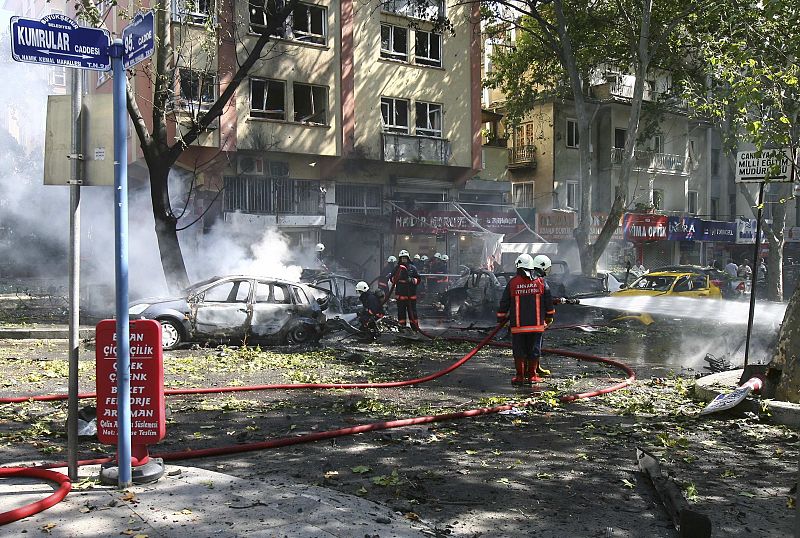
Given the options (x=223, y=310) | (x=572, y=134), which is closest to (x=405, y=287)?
(x=223, y=310)

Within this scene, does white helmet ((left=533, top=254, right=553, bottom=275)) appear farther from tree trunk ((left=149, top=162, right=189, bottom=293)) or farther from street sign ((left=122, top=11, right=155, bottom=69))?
tree trunk ((left=149, top=162, right=189, bottom=293))

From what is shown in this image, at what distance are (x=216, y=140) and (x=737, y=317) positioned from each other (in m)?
16.4

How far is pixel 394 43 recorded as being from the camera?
2922cm

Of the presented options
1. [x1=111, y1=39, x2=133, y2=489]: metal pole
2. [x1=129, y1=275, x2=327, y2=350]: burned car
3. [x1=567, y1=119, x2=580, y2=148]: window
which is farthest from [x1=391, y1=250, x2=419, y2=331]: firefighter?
[x1=567, y1=119, x2=580, y2=148]: window

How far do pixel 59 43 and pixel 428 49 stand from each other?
26.9m

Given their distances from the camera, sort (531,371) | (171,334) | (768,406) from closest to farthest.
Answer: (768,406) < (531,371) < (171,334)

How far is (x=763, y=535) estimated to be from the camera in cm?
454

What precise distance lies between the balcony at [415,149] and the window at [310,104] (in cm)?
252

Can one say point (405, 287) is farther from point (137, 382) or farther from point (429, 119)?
point (429, 119)

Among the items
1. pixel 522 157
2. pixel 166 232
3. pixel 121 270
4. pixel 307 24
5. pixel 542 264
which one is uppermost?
pixel 307 24

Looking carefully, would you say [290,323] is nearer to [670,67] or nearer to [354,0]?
[354,0]

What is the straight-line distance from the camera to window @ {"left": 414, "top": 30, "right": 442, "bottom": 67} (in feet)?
97.6

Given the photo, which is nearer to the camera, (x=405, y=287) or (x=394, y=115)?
(x=405, y=287)

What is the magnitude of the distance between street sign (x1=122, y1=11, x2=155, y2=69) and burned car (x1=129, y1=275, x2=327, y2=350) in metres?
8.54
